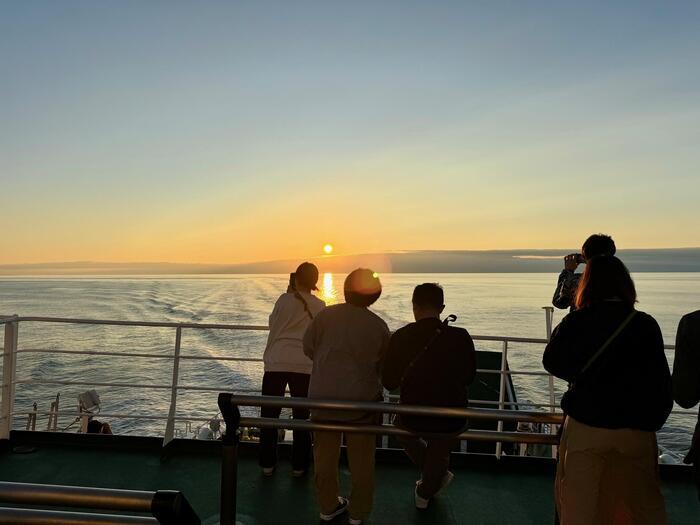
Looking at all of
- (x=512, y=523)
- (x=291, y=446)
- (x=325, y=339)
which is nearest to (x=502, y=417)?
(x=325, y=339)

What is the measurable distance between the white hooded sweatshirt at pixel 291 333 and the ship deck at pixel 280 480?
886 millimetres

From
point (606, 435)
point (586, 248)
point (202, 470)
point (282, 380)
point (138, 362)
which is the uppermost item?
Result: point (586, 248)

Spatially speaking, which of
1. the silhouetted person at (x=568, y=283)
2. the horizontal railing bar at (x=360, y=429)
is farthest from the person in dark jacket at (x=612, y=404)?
the silhouetted person at (x=568, y=283)

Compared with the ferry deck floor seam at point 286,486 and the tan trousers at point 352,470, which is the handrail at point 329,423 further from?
the ferry deck floor seam at point 286,486

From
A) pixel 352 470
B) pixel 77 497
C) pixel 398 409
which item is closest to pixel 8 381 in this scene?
pixel 352 470

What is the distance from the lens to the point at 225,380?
109 feet

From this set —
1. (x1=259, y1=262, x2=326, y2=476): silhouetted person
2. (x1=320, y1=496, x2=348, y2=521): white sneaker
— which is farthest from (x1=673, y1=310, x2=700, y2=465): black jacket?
(x1=259, y1=262, x2=326, y2=476): silhouetted person

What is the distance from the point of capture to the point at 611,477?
6.89 feet

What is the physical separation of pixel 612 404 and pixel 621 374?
119 millimetres

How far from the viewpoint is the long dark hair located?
2137mm

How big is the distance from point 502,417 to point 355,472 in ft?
4.51

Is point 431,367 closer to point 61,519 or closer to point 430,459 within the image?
point 430,459

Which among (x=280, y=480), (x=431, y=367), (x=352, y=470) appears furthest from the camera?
(x=280, y=480)

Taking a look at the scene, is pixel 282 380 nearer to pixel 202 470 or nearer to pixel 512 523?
pixel 202 470
